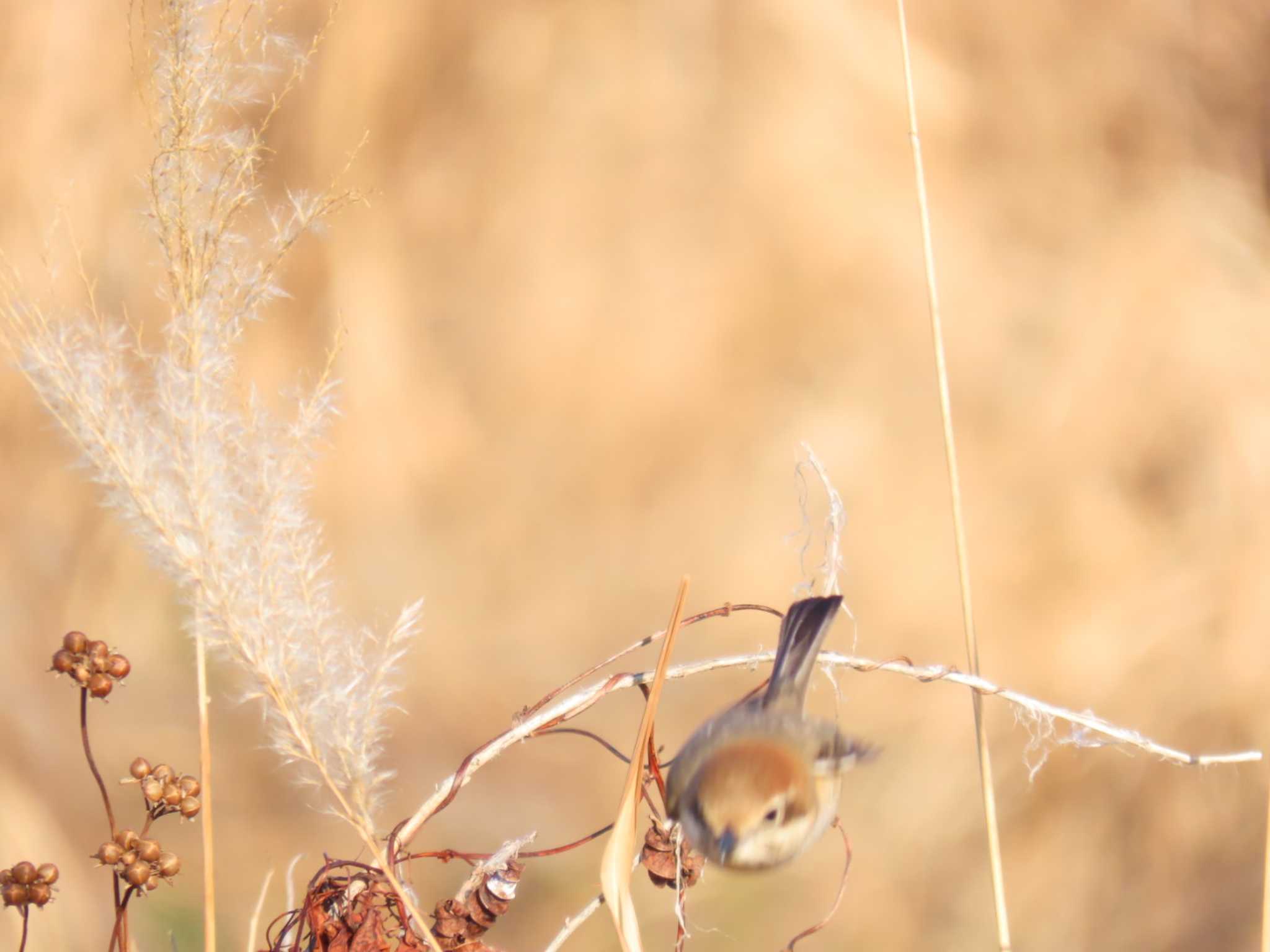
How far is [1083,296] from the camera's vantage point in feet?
2.02

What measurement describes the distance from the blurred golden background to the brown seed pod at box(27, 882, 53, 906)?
24 centimetres

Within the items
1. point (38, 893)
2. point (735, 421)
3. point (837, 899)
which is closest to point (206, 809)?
point (38, 893)

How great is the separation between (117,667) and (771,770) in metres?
0.24

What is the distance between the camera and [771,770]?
13.4 inches

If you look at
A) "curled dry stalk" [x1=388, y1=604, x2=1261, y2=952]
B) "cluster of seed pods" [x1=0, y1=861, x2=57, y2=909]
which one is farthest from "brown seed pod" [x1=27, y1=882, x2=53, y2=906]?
"curled dry stalk" [x1=388, y1=604, x2=1261, y2=952]

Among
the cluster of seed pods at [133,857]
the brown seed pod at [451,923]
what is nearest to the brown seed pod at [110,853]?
the cluster of seed pods at [133,857]

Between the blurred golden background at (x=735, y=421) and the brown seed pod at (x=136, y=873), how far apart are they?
0.85 ft

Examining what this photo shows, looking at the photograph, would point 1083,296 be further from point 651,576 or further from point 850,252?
point 651,576

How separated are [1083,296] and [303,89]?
524mm

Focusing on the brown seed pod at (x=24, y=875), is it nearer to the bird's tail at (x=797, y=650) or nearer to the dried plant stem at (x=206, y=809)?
the dried plant stem at (x=206, y=809)

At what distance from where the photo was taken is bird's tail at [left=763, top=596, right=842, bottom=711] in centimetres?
36

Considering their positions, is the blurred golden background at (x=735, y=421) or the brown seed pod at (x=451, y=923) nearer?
the brown seed pod at (x=451, y=923)

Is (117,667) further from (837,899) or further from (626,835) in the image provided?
(837,899)

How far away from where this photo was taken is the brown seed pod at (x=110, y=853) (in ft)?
1.10
